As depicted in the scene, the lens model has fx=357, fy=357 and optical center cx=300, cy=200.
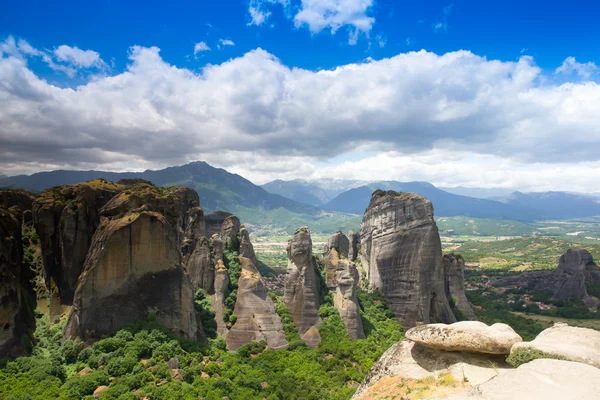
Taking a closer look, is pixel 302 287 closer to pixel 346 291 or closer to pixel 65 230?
pixel 346 291

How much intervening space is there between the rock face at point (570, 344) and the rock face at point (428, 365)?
59.3 inches

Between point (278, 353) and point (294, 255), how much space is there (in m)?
11.3

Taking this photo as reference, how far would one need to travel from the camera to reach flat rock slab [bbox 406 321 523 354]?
12.6 meters

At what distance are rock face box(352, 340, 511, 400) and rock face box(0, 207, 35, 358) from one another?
82.1 feet

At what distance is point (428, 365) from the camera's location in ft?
45.8

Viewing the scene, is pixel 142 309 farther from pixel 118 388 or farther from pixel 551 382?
pixel 551 382

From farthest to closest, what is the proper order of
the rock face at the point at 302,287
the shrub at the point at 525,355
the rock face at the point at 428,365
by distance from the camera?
the rock face at the point at 302,287
the rock face at the point at 428,365
the shrub at the point at 525,355

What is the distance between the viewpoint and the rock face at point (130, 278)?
2777 cm

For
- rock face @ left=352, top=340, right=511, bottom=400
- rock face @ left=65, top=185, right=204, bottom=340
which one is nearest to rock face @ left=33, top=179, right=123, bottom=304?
rock face @ left=65, top=185, right=204, bottom=340

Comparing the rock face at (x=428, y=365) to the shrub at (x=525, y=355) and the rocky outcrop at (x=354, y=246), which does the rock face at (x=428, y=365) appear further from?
the rocky outcrop at (x=354, y=246)

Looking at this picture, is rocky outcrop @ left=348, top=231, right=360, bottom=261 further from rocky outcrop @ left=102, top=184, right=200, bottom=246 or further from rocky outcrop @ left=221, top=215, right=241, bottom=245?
rocky outcrop @ left=102, top=184, right=200, bottom=246

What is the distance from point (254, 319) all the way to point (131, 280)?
1354 centimetres

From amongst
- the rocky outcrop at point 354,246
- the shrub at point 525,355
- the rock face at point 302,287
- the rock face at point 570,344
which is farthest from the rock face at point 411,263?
the shrub at point 525,355

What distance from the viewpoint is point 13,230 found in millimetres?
31078
